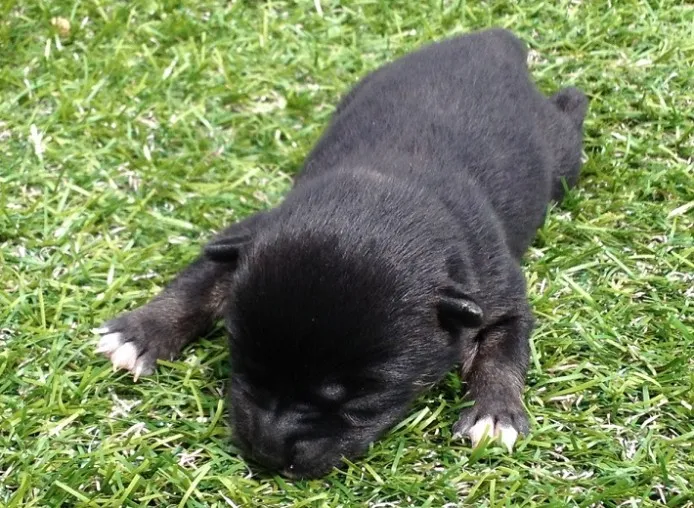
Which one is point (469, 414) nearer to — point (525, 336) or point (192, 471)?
point (525, 336)

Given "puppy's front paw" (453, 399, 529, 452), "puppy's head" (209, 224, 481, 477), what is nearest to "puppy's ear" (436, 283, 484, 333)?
"puppy's head" (209, 224, 481, 477)

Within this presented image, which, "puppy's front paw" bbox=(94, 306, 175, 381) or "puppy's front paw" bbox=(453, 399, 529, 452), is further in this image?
"puppy's front paw" bbox=(94, 306, 175, 381)

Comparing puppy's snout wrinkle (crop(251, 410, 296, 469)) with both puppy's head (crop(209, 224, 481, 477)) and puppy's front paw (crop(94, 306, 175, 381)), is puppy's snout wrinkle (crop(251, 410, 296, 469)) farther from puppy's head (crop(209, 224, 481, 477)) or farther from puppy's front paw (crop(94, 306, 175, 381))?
puppy's front paw (crop(94, 306, 175, 381))

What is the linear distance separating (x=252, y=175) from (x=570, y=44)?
2877 millimetres

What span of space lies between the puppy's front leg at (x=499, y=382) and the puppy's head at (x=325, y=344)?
0.40m

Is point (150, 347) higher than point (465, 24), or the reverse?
point (465, 24)

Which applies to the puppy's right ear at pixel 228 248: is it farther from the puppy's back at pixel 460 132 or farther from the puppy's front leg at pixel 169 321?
the puppy's back at pixel 460 132

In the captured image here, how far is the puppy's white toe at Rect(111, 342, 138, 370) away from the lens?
4.84 metres

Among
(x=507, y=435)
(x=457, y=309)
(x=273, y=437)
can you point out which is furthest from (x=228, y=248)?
(x=507, y=435)

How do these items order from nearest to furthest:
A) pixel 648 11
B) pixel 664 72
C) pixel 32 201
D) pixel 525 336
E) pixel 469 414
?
pixel 469 414
pixel 525 336
pixel 32 201
pixel 664 72
pixel 648 11

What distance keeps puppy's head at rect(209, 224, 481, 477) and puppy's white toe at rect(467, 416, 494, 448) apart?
0.39 metres

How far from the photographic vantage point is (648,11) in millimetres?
7633

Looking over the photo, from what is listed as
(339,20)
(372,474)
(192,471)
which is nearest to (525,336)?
(372,474)

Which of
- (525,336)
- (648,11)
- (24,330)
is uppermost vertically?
(648,11)
